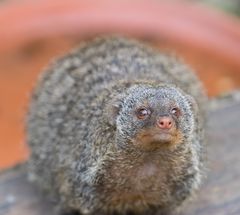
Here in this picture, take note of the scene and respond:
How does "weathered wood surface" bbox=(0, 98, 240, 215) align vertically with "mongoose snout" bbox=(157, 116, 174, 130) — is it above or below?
above

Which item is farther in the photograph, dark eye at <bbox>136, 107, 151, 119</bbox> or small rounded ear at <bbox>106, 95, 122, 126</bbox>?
small rounded ear at <bbox>106, 95, 122, 126</bbox>

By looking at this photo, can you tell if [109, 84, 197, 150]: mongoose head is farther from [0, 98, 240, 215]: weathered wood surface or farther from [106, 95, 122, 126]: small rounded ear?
[0, 98, 240, 215]: weathered wood surface

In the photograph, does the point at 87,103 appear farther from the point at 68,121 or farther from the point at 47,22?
the point at 47,22

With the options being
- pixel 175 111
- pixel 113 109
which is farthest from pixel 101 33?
pixel 175 111

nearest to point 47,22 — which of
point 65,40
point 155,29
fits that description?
point 65,40

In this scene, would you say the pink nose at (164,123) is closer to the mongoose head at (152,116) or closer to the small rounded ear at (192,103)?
the mongoose head at (152,116)

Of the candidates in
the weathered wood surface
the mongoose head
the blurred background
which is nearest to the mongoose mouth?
the mongoose head

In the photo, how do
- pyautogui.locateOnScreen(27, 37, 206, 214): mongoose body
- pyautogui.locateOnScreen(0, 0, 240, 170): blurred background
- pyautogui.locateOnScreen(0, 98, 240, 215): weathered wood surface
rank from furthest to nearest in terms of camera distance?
pyautogui.locateOnScreen(0, 0, 240, 170): blurred background
pyautogui.locateOnScreen(0, 98, 240, 215): weathered wood surface
pyautogui.locateOnScreen(27, 37, 206, 214): mongoose body

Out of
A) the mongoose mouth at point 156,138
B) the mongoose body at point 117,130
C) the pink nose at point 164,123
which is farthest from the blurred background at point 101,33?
the pink nose at point 164,123

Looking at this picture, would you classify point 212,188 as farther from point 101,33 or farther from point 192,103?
point 101,33
